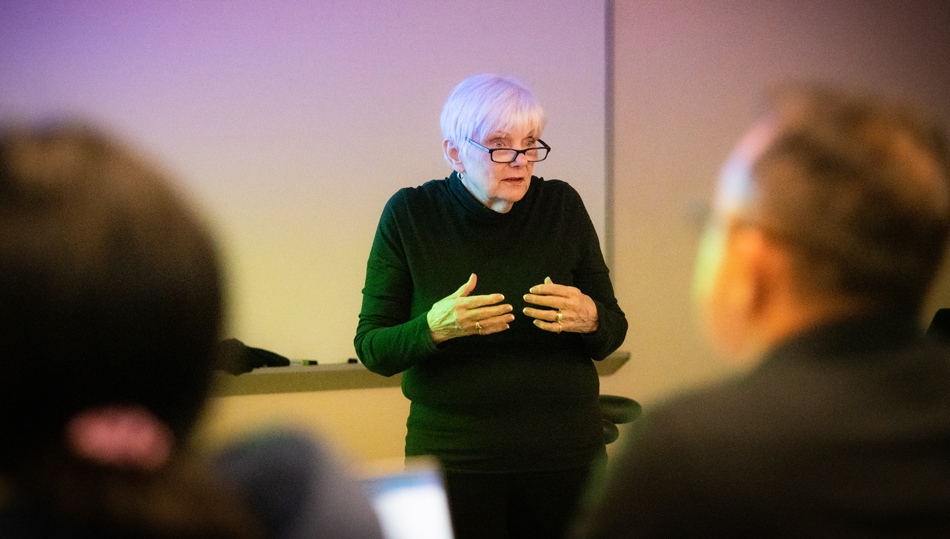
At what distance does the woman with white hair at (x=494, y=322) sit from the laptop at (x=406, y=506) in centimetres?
65

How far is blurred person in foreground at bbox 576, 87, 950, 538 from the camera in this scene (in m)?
0.70

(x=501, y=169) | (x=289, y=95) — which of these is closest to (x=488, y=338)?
(x=501, y=169)

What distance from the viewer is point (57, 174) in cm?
52

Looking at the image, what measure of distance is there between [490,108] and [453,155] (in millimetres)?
167

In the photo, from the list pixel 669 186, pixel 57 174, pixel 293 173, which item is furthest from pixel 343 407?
pixel 57 174

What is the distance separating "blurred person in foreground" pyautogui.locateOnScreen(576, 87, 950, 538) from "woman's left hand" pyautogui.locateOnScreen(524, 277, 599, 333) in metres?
0.83

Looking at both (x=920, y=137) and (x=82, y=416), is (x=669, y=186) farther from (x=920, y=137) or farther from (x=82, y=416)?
(x=82, y=416)

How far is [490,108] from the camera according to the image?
5.76ft

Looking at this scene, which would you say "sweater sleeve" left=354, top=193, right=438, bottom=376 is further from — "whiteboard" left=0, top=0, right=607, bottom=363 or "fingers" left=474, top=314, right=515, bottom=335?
"whiteboard" left=0, top=0, right=607, bottom=363

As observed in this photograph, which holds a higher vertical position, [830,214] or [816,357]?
[830,214]

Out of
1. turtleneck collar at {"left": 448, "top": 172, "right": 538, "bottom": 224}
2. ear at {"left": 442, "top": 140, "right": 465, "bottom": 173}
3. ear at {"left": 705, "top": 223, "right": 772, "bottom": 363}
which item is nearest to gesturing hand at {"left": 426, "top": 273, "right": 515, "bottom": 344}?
turtleneck collar at {"left": 448, "top": 172, "right": 538, "bottom": 224}

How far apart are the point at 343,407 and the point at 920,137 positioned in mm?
2502

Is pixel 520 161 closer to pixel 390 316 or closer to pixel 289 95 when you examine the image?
pixel 390 316

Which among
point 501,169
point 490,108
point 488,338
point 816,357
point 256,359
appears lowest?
point 256,359
